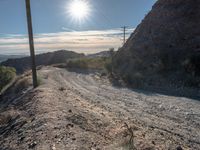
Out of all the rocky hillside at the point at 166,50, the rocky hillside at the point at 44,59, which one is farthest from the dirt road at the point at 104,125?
the rocky hillside at the point at 44,59

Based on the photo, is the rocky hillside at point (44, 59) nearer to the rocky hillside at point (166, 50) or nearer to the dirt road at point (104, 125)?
the rocky hillside at point (166, 50)

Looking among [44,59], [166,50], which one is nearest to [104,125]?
[166,50]

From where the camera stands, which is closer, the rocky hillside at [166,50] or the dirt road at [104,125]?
the dirt road at [104,125]

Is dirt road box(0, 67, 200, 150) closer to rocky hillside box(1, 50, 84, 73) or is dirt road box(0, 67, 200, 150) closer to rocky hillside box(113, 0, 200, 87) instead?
rocky hillside box(113, 0, 200, 87)

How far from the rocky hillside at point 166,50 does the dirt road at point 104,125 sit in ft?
22.2

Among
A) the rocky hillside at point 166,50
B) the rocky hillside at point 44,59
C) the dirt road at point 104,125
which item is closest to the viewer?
the dirt road at point 104,125

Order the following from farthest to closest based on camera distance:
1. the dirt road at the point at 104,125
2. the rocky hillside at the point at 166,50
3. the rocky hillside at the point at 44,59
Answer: the rocky hillside at the point at 44,59
the rocky hillside at the point at 166,50
the dirt road at the point at 104,125

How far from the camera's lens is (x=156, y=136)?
8.80 meters

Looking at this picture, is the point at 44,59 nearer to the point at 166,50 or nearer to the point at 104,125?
the point at 166,50

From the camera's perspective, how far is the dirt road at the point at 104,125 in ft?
26.5

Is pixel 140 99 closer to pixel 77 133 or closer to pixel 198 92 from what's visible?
pixel 198 92

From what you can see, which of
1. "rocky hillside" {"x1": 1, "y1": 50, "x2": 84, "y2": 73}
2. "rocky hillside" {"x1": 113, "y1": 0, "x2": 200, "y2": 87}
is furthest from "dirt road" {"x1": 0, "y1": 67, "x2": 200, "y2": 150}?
"rocky hillside" {"x1": 1, "y1": 50, "x2": 84, "y2": 73}

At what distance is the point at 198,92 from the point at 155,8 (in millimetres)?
24124

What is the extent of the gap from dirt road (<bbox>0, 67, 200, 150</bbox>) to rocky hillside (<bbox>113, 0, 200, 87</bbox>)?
22.2 ft
